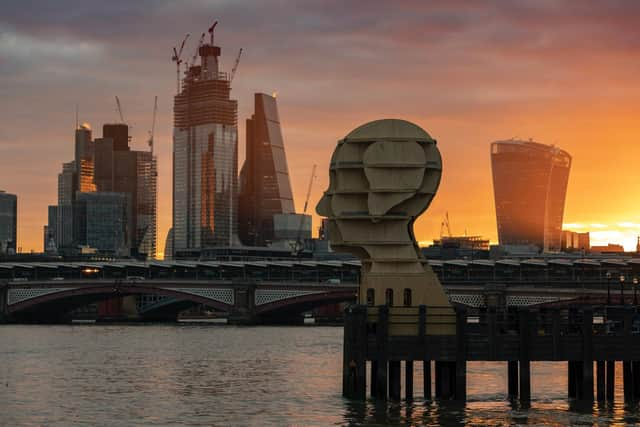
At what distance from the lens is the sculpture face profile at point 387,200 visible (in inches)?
2377

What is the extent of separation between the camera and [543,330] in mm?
59094

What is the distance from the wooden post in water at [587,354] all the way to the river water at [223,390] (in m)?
1.29

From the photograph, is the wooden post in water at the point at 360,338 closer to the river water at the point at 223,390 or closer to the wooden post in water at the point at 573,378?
the river water at the point at 223,390

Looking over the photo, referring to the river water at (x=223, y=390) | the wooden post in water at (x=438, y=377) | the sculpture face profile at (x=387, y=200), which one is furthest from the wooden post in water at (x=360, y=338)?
the wooden post in water at (x=438, y=377)

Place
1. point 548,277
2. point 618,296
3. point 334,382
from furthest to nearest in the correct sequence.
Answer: point 548,277
point 618,296
point 334,382

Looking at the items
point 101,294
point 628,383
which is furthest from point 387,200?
point 101,294

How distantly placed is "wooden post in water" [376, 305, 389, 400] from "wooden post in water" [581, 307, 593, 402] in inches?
348

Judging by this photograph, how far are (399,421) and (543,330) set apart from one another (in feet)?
25.5

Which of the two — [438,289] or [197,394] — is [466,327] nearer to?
[438,289]

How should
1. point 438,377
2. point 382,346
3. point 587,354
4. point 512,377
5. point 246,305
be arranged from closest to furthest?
point 382,346, point 587,354, point 438,377, point 512,377, point 246,305

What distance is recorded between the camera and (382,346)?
56.7 meters

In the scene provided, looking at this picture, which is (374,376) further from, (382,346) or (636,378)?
(636,378)

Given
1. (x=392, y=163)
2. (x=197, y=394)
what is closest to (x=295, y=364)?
(x=197, y=394)

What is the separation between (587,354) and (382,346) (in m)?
9.27
